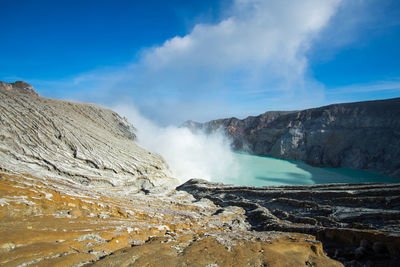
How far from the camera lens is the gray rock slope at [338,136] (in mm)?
35037

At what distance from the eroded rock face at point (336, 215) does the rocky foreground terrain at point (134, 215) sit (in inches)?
1.6

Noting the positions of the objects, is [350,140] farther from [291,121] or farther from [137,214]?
[137,214]

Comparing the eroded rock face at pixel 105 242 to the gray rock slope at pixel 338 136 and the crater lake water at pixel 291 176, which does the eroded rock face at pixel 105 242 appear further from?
the gray rock slope at pixel 338 136

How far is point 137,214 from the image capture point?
328 inches

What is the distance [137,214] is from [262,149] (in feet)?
162

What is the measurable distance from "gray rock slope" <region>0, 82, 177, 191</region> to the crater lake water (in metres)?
14.4

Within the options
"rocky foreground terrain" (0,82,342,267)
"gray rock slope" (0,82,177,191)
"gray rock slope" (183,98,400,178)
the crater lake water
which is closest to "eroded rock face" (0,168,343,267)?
"rocky foreground terrain" (0,82,342,267)

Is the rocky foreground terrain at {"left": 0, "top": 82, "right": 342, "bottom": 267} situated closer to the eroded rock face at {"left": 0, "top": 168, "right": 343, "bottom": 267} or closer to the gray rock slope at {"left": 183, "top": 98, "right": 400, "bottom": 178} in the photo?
the eroded rock face at {"left": 0, "top": 168, "right": 343, "bottom": 267}

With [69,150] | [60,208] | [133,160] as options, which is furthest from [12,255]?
[133,160]

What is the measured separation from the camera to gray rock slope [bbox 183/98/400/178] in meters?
35.0

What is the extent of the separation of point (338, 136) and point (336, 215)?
1552 inches

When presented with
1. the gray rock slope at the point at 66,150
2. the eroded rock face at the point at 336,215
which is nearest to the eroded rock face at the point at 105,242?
the eroded rock face at the point at 336,215

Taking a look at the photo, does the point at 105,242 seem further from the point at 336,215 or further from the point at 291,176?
the point at 291,176

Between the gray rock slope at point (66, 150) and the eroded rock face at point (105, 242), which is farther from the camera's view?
the gray rock slope at point (66, 150)
